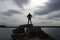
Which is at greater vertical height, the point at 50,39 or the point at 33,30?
the point at 33,30

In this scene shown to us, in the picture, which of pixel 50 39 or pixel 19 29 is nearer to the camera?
pixel 50 39

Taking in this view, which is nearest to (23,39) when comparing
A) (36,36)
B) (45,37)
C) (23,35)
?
(23,35)

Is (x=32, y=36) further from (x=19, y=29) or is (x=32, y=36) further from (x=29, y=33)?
(x=19, y=29)

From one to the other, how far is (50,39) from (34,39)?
2499mm

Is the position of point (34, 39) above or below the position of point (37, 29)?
below

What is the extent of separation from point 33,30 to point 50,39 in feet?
9.58

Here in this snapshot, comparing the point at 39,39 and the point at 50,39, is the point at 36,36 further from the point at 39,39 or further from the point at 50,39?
the point at 50,39

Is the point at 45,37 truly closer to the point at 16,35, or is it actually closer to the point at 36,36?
the point at 36,36

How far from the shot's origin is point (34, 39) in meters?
19.6

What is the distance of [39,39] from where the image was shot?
19250 mm

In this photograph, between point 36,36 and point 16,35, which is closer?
point 36,36

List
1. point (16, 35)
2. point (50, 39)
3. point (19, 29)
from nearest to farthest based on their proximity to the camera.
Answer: point (50, 39) → point (16, 35) → point (19, 29)

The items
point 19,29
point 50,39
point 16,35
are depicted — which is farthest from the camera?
point 19,29

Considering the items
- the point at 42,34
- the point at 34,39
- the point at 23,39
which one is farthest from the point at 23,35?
the point at 42,34
